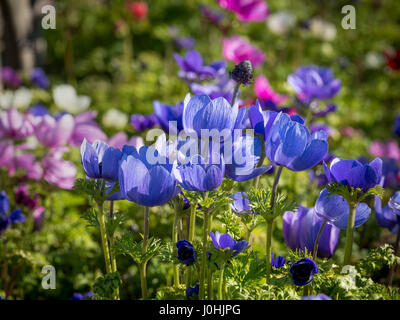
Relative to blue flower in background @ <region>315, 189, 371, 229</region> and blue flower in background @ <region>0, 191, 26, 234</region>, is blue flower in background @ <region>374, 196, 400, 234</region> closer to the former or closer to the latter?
blue flower in background @ <region>315, 189, 371, 229</region>

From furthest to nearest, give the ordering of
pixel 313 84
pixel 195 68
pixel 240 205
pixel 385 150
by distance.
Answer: pixel 385 150 → pixel 313 84 → pixel 195 68 → pixel 240 205

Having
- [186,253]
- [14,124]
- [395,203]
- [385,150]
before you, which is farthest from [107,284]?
[385,150]

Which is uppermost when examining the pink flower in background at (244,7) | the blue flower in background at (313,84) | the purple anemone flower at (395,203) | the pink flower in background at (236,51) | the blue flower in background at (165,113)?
the pink flower in background at (244,7)

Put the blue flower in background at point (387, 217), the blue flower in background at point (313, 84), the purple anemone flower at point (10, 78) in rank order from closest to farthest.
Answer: the blue flower in background at point (387, 217) → the blue flower in background at point (313, 84) → the purple anemone flower at point (10, 78)

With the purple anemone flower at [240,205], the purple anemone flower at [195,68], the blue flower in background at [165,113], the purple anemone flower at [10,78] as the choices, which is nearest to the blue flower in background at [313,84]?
the purple anemone flower at [195,68]

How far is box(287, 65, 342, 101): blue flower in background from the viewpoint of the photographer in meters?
1.83

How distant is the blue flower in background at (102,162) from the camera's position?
96 centimetres

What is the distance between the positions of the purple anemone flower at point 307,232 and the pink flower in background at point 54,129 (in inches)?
32.5

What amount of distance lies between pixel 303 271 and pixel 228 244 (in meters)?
0.16

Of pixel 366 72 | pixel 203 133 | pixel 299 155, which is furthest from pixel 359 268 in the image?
pixel 366 72

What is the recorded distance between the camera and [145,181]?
88 centimetres

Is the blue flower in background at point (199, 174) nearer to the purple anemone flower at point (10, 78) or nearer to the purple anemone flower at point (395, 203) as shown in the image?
the purple anemone flower at point (395, 203)

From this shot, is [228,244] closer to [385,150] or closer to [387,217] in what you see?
[387,217]

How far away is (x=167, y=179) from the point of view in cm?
88
